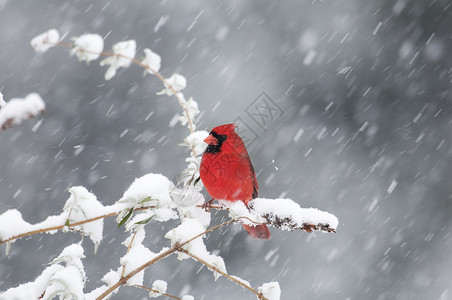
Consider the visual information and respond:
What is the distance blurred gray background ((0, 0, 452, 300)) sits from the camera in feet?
26.7

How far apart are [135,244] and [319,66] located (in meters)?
10.5

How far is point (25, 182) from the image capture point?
26.3 ft

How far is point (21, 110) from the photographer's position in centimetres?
43

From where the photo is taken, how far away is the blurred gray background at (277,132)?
26.7 feet

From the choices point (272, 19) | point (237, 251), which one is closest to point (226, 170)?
point (237, 251)

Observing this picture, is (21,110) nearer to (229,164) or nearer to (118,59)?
(118,59)

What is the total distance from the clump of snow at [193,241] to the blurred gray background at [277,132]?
633 cm

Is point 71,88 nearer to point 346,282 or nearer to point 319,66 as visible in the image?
point 319,66

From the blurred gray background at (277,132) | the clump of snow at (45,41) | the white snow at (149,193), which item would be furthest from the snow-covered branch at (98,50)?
the blurred gray background at (277,132)

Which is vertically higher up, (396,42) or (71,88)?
(71,88)

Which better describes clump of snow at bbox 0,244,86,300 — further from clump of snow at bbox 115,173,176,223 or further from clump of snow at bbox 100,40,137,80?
clump of snow at bbox 100,40,137,80

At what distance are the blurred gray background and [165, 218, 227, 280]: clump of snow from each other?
249 inches

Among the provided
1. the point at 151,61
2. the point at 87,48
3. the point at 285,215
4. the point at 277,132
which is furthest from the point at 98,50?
the point at 277,132

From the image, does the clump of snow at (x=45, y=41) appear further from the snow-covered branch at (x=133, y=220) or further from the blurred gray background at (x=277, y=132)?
the blurred gray background at (x=277, y=132)
